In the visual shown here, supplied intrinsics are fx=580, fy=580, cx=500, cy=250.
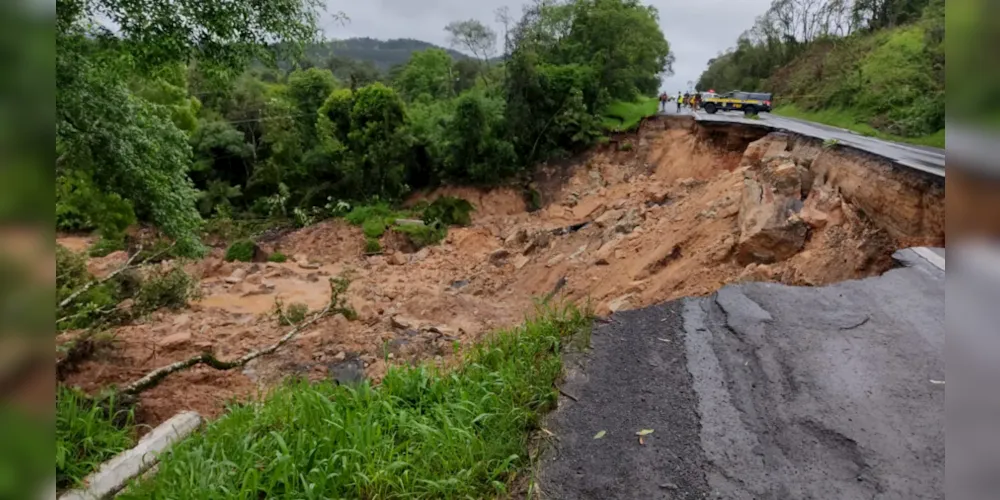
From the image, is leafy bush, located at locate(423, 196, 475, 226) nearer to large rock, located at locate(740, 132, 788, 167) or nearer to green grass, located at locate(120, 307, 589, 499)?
large rock, located at locate(740, 132, 788, 167)

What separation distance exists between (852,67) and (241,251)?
20.3 meters

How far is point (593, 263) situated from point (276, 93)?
21.7 m

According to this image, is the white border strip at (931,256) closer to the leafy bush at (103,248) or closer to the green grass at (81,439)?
the green grass at (81,439)

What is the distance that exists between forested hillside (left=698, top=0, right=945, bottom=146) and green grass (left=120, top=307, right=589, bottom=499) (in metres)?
7.98

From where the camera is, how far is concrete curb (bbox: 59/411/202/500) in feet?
11.2

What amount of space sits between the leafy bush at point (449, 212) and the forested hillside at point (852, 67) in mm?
10744

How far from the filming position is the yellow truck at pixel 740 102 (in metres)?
17.5

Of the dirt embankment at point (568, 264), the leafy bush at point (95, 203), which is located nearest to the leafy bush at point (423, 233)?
the dirt embankment at point (568, 264)

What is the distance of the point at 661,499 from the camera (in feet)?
9.70

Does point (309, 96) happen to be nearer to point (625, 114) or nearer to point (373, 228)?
point (373, 228)

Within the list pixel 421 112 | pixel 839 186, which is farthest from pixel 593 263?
pixel 421 112

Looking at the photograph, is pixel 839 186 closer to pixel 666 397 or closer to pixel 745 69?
pixel 666 397
